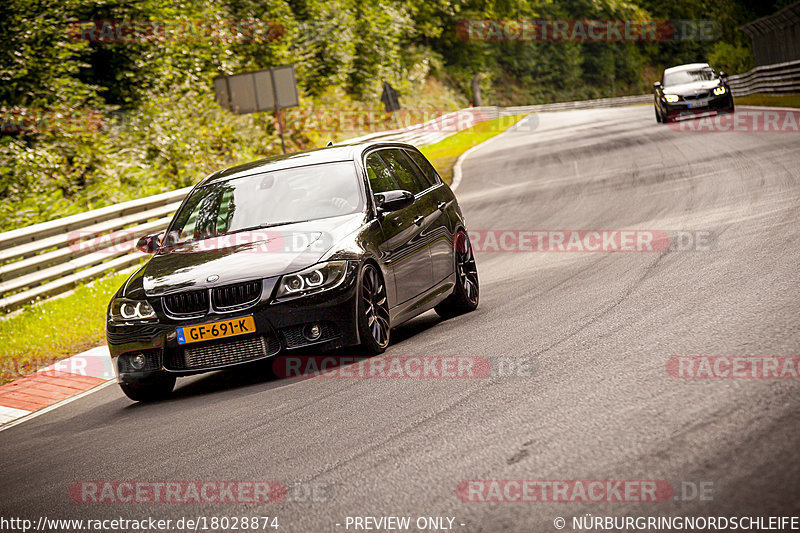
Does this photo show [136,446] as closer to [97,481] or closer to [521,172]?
[97,481]

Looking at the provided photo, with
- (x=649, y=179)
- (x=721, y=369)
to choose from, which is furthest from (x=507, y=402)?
(x=649, y=179)

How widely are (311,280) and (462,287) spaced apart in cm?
250

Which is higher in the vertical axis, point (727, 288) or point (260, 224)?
point (260, 224)

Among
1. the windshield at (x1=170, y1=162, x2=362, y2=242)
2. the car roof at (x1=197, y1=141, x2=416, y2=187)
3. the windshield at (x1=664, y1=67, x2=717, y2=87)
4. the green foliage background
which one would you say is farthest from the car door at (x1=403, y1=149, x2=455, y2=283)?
the windshield at (x1=664, y1=67, x2=717, y2=87)

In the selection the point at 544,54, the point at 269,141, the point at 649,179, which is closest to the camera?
the point at 649,179

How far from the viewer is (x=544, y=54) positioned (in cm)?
8550

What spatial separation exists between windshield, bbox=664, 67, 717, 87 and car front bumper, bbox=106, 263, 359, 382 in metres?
24.0

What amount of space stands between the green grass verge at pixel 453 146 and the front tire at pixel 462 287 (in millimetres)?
14225

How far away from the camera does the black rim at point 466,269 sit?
957 cm

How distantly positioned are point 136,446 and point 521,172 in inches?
756

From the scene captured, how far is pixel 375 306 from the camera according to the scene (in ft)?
25.6

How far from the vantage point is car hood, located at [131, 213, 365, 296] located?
7.38 meters

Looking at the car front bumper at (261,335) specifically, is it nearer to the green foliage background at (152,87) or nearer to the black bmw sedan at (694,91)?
the green foliage background at (152,87)

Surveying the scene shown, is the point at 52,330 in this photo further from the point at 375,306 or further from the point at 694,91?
the point at 694,91
